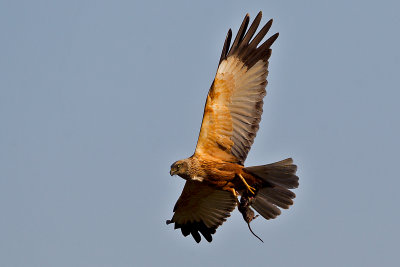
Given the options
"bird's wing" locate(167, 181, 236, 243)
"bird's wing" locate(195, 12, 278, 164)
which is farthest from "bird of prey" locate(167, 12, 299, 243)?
"bird's wing" locate(167, 181, 236, 243)

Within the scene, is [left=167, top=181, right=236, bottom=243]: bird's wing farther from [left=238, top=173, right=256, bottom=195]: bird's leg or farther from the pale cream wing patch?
the pale cream wing patch

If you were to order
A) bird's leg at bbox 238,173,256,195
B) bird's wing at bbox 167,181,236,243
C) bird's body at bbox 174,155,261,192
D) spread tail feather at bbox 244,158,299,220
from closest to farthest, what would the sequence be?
bird's body at bbox 174,155,261,192
spread tail feather at bbox 244,158,299,220
bird's leg at bbox 238,173,256,195
bird's wing at bbox 167,181,236,243

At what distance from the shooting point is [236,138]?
1250 cm

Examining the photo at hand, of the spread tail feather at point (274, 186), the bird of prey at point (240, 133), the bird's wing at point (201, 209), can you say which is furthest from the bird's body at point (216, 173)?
the bird's wing at point (201, 209)

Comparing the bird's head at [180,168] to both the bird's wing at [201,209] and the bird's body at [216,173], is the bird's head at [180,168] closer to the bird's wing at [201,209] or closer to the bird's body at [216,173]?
the bird's body at [216,173]

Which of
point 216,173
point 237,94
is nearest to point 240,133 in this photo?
point 237,94

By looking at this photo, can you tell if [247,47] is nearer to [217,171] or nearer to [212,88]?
[212,88]

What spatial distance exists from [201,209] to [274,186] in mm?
1834

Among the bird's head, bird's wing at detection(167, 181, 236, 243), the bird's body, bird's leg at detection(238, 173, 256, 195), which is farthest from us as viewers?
bird's wing at detection(167, 181, 236, 243)

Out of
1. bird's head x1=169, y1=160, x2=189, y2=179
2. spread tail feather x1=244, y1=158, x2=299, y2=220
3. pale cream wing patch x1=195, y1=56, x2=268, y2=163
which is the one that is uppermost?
pale cream wing patch x1=195, y1=56, x2=268, y2=163

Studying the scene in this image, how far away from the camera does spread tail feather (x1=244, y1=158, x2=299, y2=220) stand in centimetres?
1216

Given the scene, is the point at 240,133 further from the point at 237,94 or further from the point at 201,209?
the point at 201,209

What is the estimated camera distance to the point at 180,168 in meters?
11.9

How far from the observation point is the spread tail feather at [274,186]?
12.2 meters
